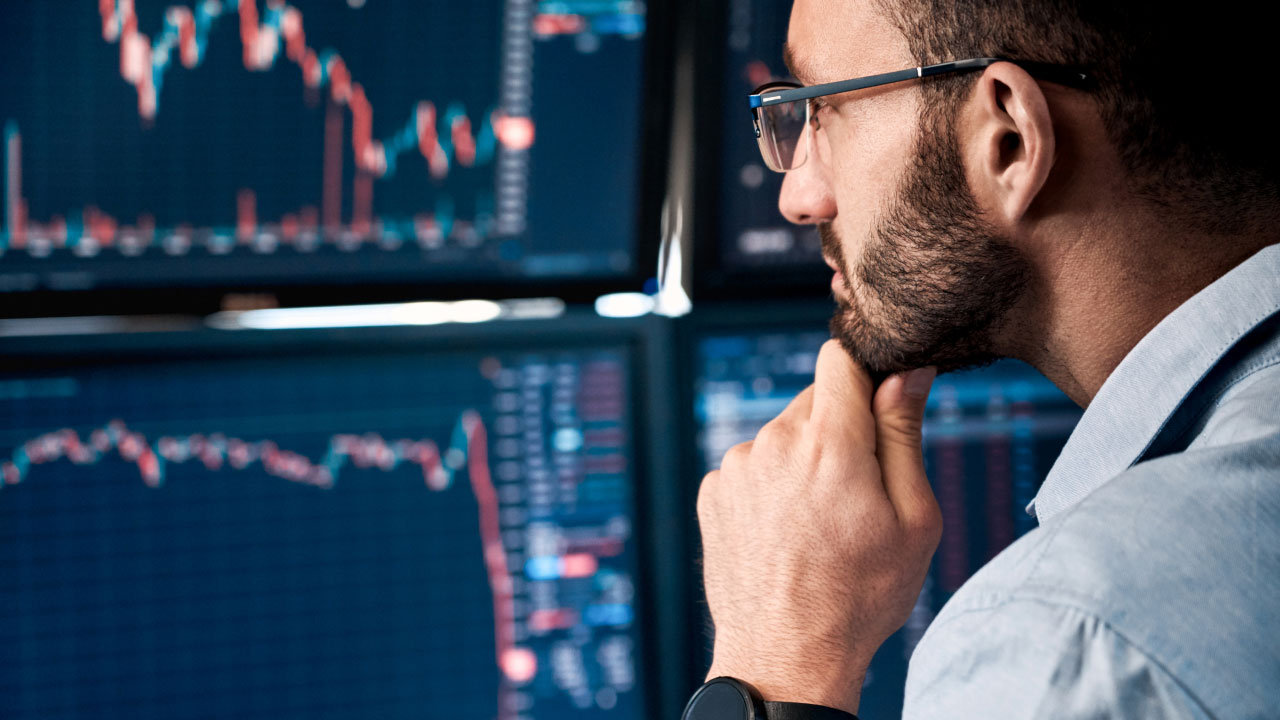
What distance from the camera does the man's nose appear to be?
83cm

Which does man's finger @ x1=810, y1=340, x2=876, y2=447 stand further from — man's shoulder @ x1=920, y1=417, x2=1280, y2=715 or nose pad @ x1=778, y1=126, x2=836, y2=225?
man's shoulder @ x1=920, y1=417, x2=1280, y2=715

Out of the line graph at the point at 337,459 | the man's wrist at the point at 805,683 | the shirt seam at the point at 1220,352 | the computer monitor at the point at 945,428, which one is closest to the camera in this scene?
the shirt seam at the point at 1220,352

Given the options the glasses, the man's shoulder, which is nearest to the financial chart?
the glasses

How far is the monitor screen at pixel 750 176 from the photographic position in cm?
98

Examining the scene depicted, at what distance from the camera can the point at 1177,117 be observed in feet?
2.08

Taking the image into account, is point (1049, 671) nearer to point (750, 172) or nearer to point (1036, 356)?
point (1036, 356)

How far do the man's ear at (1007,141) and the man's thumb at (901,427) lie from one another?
167 mm

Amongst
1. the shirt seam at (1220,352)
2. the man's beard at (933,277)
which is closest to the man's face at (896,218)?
the man's beard at (933,277)

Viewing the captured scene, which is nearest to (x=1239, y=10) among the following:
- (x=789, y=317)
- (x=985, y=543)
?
(x=789, y=317)

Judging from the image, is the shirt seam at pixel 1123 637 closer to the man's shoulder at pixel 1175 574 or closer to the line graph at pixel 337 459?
the man's shoulder at pixel 1175 574

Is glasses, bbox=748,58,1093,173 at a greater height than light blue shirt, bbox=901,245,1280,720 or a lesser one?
greater

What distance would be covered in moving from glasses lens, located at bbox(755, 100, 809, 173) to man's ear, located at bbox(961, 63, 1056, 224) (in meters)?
0.19

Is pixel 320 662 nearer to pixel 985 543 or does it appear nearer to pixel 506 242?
pixel 506 242

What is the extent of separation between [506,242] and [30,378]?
46cm
